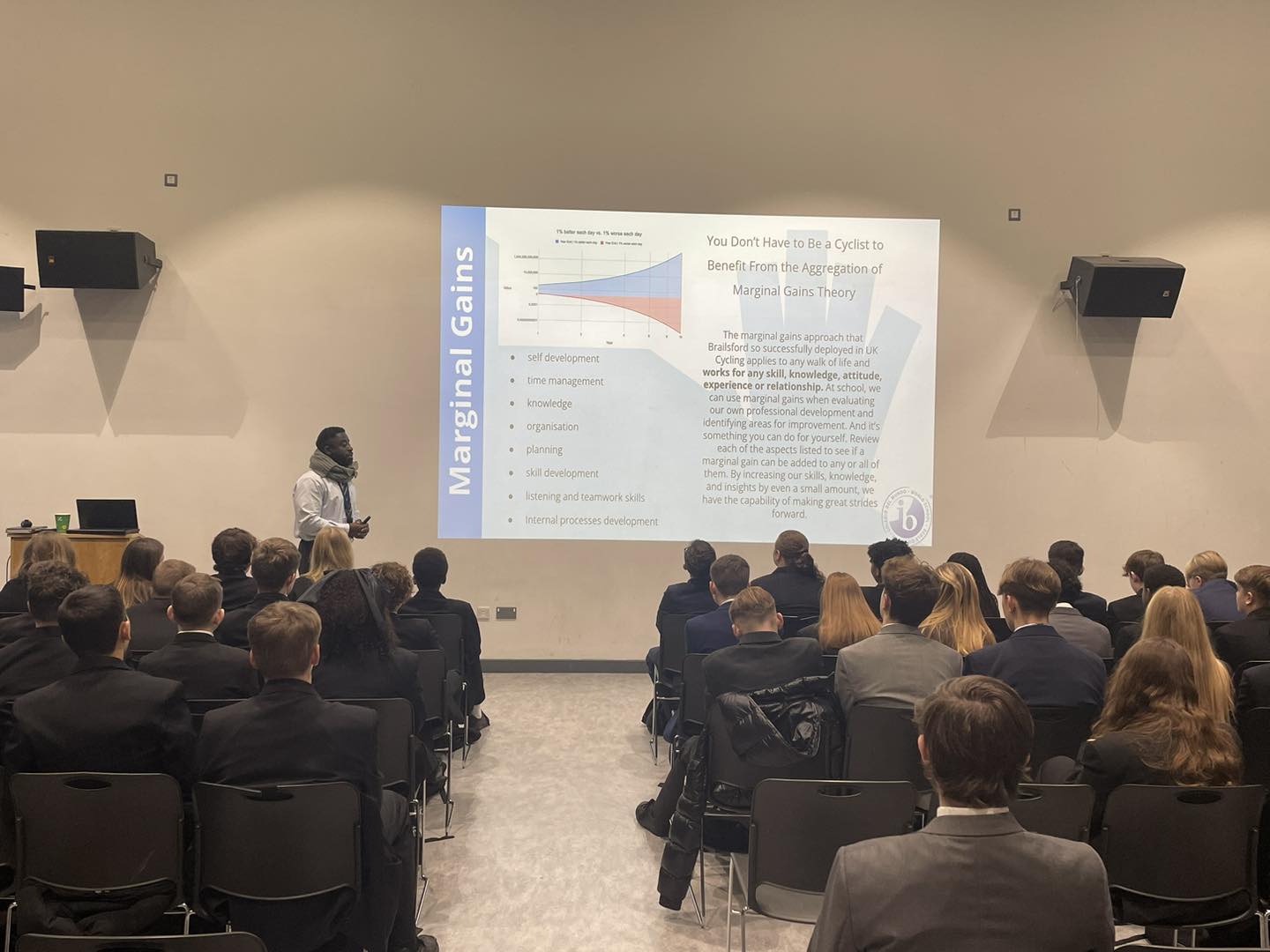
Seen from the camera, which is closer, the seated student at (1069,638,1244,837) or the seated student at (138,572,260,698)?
the seated student at (1069,638,1244,837)

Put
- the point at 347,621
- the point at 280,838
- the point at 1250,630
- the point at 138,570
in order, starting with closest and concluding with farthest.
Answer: the point at 280,838 → the point at 347,621 → the point at 1250,630 → the point at 138,570

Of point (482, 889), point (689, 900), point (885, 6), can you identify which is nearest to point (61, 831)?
point (482, 889)

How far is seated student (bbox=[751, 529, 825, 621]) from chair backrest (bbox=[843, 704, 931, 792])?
1838 millimetres

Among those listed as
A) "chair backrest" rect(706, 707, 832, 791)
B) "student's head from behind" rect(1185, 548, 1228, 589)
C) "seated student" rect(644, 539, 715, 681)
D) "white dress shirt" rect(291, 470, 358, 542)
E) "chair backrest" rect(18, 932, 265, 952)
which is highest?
"white dress shirt" rect(291, 470, 358, 542)

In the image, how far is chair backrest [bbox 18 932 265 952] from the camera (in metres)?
1.61

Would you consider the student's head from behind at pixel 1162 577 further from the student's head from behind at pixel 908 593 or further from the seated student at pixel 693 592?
the seated student at pixel 693 592

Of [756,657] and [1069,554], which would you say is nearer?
[756,657]

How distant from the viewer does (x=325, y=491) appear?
19.9 feet

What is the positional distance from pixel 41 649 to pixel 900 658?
2653 millimetres

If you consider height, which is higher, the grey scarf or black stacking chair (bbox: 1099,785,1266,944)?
the grey scarf

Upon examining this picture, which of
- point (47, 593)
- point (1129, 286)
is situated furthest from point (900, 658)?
point (1129, 286)

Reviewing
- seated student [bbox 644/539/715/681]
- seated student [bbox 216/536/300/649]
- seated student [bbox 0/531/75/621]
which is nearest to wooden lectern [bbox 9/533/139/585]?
seated student [bbox 0/531/75/621]

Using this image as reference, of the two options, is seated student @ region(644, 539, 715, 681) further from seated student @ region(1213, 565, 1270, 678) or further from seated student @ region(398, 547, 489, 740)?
seated student @ region(1213, 565, 1270, 678)

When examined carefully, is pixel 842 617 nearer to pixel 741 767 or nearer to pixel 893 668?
pixel 893 668
